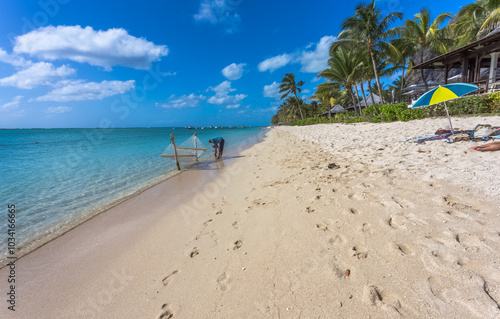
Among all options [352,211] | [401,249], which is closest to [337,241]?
[401,249]

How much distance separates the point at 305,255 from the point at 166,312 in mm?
1610

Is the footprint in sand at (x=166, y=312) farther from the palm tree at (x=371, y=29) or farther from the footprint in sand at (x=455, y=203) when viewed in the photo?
the palm tree at (x=371, y=29)

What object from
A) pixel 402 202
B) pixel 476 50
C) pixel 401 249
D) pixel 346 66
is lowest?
pixel 401 249

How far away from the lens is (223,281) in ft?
7.14

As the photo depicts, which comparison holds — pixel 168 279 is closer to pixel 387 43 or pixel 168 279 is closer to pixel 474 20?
pixel 387 43

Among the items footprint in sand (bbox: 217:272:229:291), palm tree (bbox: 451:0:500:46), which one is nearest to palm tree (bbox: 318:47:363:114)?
palm tree (bbox: 451:0:500:46)

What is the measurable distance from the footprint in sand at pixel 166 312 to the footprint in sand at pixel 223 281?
52 cm

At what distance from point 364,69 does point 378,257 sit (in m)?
24.0

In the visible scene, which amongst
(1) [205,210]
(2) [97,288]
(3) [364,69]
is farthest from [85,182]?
(3) [364,69]

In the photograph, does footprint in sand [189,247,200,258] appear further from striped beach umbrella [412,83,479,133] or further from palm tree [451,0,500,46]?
palm tree [451,0,500,46]

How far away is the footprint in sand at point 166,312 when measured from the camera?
6.19 feet

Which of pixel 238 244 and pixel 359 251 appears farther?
pixel 238 244

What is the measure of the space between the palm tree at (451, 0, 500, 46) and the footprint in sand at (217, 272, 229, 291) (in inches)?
1047

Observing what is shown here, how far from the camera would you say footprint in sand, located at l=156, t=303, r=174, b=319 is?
1888mm
